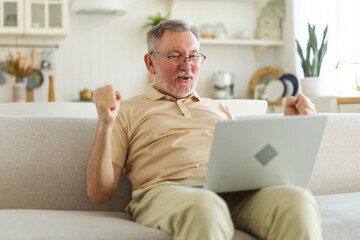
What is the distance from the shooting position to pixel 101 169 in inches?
69.9

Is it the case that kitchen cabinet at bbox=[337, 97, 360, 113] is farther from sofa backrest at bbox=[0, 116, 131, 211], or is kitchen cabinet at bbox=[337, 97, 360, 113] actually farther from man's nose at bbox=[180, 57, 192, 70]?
sofa backrest at bbox=[0, 116, 131, 211]

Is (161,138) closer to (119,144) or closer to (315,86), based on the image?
(119,144)

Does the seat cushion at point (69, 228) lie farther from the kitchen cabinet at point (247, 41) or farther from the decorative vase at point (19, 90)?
the kitchen cabinet at point (247, 41)

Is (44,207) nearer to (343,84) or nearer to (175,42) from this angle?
(175,42)

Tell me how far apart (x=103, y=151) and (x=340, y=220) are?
2.65ft

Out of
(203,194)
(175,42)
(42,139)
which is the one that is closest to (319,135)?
(203,194)

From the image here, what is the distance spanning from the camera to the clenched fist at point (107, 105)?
67.2 inches

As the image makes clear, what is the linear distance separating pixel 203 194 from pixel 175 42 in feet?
2.80

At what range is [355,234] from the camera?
1808 millimetres

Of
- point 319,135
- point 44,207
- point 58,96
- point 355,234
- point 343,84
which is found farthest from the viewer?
point 58,96

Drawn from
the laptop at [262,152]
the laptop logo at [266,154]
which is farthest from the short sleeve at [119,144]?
the laptop logo at [266,154]

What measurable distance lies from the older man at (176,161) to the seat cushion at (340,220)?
0.92 ft

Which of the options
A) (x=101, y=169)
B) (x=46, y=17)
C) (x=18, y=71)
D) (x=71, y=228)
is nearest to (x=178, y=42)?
(x=101, y=169)

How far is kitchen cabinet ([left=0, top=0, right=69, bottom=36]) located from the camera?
5055 millimetres
